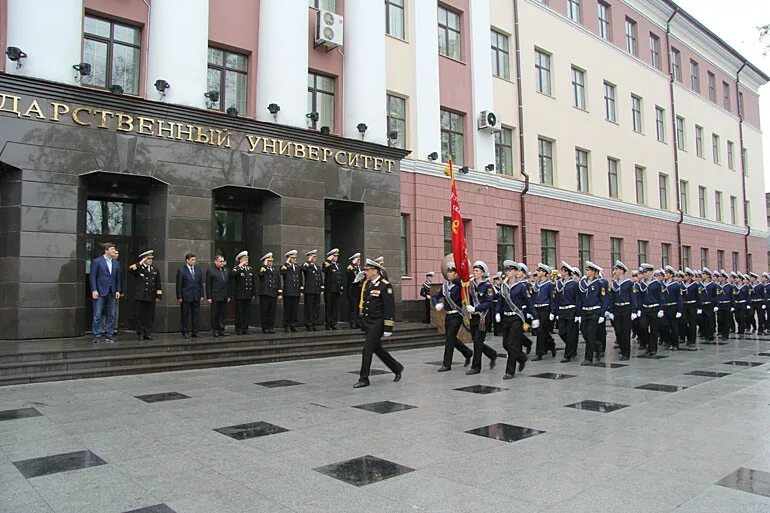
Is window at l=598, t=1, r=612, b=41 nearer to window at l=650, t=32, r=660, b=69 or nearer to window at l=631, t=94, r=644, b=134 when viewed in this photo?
window at l=631, t=94, r=644, b=134

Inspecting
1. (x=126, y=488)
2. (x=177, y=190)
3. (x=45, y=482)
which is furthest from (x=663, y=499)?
(x=177, y=190)

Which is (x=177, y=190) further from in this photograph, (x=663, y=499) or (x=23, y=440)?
(x=663, y=499)

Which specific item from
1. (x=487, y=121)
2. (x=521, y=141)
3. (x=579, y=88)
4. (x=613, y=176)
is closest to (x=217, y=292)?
(x=487, y=121)

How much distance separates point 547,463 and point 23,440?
16.4 feet

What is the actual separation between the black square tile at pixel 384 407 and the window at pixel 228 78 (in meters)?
9.94

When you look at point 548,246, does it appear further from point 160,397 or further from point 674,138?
point 160,397

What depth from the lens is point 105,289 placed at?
37.4 feet

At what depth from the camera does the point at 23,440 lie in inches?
228

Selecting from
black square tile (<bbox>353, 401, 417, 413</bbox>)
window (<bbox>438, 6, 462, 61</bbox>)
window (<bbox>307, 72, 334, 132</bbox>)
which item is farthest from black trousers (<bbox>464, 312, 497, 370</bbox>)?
window (<bbox>438, 6, 462, 61</bbox>)

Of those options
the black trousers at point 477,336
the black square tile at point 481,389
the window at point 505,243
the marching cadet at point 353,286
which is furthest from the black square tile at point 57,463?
the window at point 505,243

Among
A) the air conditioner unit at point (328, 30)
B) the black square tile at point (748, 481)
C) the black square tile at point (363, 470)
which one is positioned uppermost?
the air conditioner unit at point (328, 30)

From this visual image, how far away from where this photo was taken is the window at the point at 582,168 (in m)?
26.0

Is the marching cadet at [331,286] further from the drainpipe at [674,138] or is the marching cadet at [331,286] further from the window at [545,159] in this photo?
the drainpipe at [674,138]

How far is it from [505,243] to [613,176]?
946 cm
